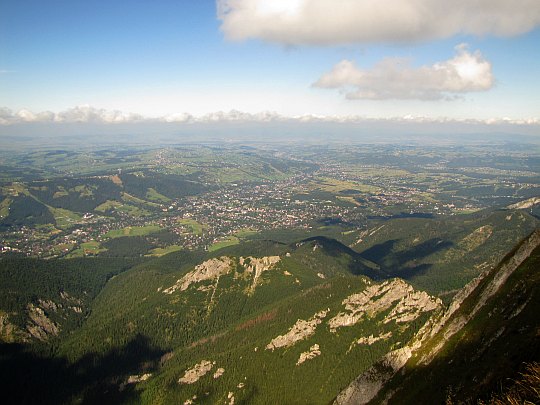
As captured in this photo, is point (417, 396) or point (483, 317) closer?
point (417, 396)

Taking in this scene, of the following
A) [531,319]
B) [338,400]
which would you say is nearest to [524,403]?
[531,319]

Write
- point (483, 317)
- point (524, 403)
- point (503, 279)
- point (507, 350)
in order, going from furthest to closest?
point (503, 279), point (483, 317), point (507, 350), point (524, 403)

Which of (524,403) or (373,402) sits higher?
(524,403)

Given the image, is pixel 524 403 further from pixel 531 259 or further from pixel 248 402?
pixel 248 402

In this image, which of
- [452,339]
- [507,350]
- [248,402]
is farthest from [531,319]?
[248,402]

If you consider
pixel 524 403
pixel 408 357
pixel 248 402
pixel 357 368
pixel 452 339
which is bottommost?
pixel 248 402

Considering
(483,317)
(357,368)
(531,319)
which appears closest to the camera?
(531,319)
